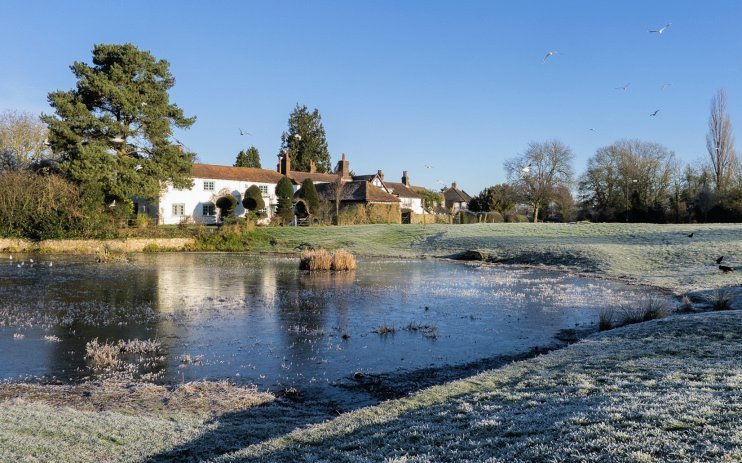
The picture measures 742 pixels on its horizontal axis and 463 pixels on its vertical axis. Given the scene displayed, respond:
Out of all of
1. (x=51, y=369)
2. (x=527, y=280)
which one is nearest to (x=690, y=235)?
(x=527, y=280)

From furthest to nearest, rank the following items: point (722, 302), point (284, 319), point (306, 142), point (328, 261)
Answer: point (306, 142) < point (328, 261) < point (722, 302) < point (284, 319)

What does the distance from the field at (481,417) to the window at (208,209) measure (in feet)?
191

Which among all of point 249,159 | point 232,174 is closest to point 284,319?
point 232,174

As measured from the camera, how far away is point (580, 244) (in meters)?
38.7

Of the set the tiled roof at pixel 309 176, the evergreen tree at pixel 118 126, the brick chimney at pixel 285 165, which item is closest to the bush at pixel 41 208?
the evergreen tree at pixel 118 126

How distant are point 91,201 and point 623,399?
44.2 meters

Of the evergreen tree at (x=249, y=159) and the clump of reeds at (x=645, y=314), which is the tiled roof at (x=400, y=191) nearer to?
the evergreen tree at (x=249, y=159)

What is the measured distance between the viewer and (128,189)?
155 feet

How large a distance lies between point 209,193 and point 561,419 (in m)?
64.3

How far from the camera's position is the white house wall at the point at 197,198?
62938mm

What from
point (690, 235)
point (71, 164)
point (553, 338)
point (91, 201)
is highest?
point (71, 164)

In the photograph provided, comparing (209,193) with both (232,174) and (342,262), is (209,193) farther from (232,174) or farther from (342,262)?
(342,262)

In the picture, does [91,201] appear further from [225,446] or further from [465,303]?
[225,446]

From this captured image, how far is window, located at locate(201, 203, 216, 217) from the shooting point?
66.1 meters
